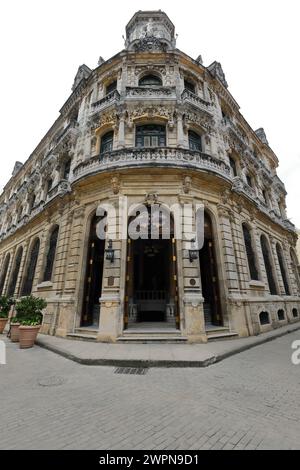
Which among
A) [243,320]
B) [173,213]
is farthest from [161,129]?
[243,320]

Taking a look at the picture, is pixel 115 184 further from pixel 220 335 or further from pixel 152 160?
pixel 220 335

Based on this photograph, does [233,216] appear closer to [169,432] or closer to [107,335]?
[107,335]

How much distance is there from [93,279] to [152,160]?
6561 mm

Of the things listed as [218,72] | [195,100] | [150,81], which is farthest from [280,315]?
[218,72]

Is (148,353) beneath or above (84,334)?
beneath

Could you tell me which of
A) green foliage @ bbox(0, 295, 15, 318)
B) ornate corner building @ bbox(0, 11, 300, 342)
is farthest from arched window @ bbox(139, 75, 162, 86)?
green foliage @ bbox(0, 295, 15, 318)

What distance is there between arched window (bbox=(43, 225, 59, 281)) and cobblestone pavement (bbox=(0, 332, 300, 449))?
284 inches

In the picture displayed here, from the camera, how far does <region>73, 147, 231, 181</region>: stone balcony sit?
10.3 meters

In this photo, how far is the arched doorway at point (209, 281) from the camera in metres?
10.3

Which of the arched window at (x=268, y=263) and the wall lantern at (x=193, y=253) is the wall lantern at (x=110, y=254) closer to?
the wall lantern at (x=193, y=253)

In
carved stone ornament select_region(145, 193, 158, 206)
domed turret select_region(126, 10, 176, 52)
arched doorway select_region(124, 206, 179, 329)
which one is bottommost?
arched doorway select_region(124, 206, 179, 329)

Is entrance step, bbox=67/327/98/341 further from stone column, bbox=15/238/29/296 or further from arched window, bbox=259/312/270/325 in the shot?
arched window, bbox=259/312/270/325

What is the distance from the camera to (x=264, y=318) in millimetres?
11977

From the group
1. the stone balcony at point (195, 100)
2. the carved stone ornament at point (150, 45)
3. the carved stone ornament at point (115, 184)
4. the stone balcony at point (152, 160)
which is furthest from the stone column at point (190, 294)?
the carved stone ornament at point (150, 45)
